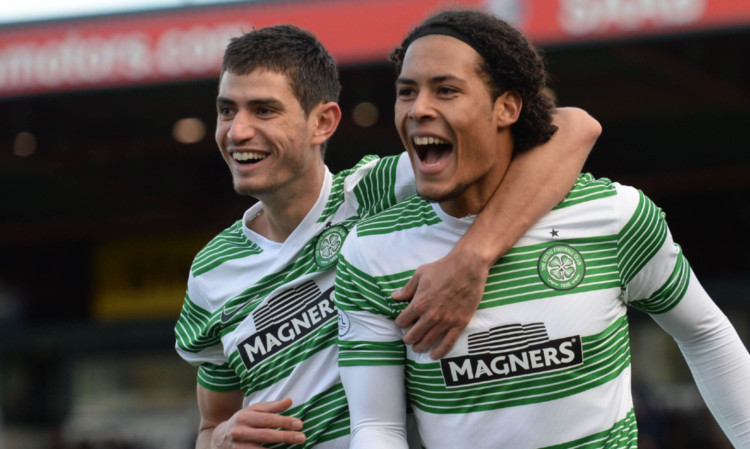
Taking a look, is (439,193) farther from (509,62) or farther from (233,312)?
(233,312)

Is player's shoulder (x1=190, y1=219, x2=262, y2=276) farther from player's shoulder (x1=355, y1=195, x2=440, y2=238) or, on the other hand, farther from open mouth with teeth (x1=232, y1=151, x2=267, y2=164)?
player's shoulder (x1=355, y1=195, x2=440, y2=238)

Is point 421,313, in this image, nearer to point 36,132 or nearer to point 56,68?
point 56,68

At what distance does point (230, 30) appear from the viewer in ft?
28.7

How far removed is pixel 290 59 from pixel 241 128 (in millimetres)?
286

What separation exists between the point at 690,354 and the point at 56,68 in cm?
764

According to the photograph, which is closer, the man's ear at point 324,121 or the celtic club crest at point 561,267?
the celtic club crest at point 561,267

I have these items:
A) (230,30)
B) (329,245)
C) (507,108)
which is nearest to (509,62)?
(507,108)

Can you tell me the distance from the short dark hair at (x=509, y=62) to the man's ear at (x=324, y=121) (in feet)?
1.92

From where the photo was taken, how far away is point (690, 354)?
267cm

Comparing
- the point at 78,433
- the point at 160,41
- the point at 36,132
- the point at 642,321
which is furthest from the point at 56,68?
the point at 642,321

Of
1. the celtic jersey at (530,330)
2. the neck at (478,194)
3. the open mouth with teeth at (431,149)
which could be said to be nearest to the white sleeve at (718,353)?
the celtic jersey at (530,330)

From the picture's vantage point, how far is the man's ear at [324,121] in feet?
10.2

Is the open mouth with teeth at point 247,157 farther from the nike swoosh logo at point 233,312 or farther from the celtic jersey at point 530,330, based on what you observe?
the celtic jersey at point 530,330

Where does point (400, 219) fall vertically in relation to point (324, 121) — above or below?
below
